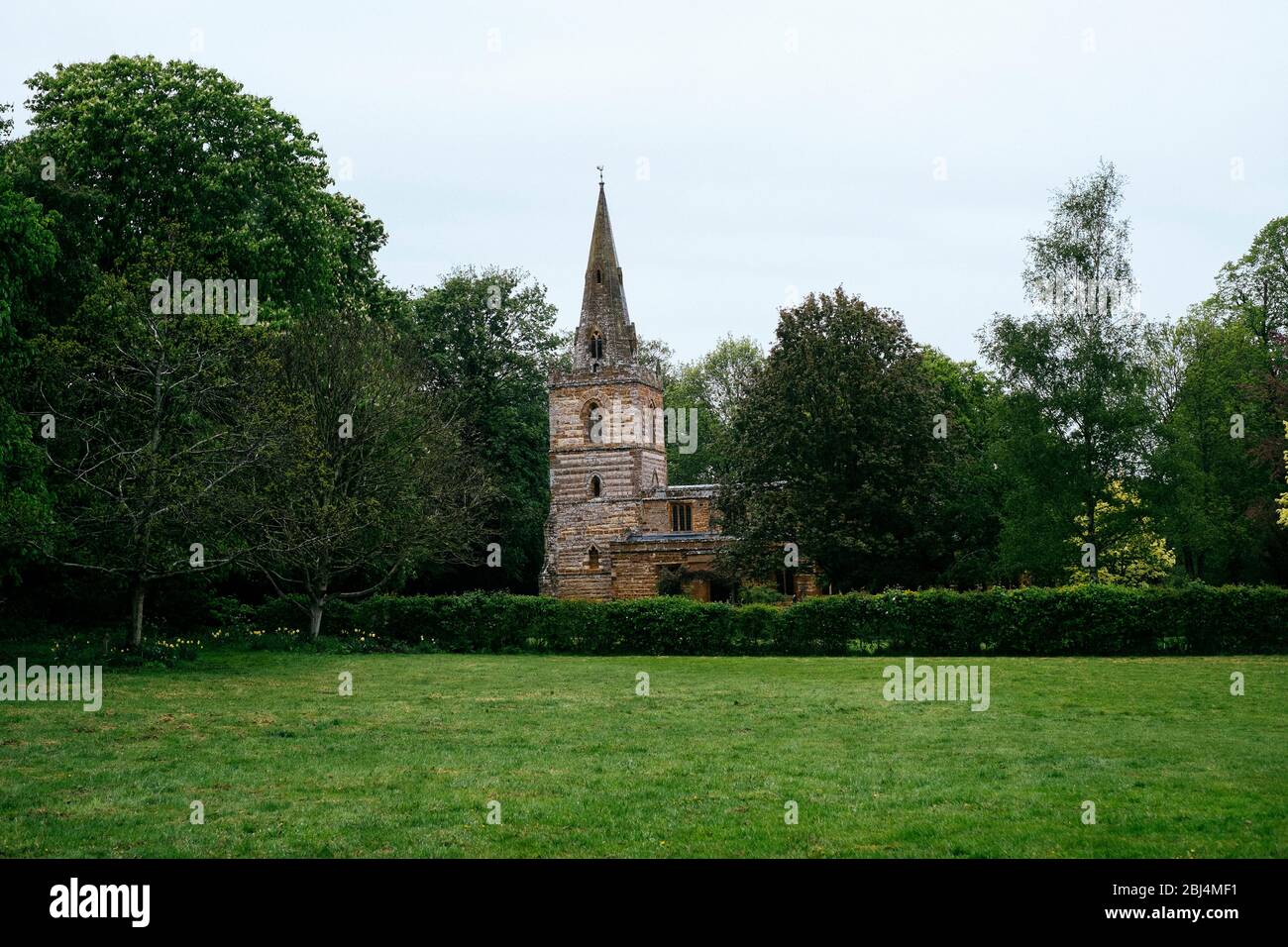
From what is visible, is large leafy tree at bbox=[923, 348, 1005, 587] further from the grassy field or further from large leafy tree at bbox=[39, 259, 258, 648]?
large leafy tree at bbox=[39, 259, 258, 648]

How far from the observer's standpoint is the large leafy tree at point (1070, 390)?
43406mm

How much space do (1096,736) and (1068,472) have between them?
89.6 ft

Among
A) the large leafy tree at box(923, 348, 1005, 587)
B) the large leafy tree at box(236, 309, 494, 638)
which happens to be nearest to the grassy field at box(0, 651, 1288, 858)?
the large leafy tree at box(236, 309, 494, 638)

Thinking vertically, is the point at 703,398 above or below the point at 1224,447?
above

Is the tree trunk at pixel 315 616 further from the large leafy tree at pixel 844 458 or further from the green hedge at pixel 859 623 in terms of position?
the large leafy tree at pixel 844 458

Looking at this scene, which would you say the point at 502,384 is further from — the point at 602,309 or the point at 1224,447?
the point at 1224,447

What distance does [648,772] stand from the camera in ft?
49.5

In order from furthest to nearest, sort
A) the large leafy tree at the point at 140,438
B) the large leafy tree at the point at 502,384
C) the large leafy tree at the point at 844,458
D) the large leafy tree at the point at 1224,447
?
the large leafy tree at the point at 502,384 → the large leafy tree at the point at 844,458 → the large leafy tree at the point at 1224,447 → the large leafy tree at the point at 140,438

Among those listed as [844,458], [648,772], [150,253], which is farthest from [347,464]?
[648,772]

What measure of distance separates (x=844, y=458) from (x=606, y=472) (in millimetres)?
21872

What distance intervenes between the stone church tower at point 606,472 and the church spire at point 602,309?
5 centimetres

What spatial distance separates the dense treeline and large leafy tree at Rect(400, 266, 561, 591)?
397 centimetres

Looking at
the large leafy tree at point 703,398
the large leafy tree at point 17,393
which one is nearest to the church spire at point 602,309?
the large leafy tree at point 703,398
